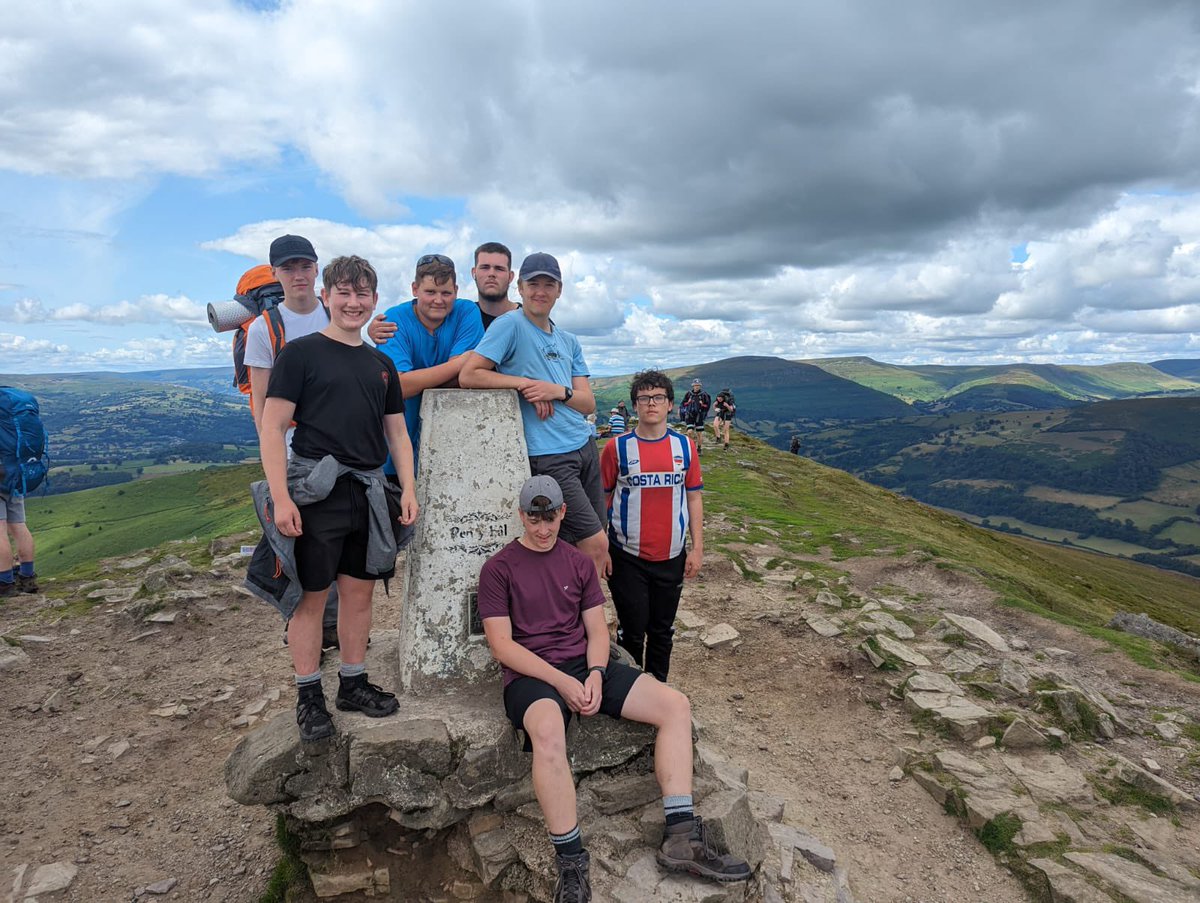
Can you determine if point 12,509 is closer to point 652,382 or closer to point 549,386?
point 549,386

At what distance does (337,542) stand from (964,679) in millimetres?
7643

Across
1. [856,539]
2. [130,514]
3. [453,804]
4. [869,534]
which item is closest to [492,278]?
[453,804]

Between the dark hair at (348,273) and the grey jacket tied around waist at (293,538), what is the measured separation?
1272 mm

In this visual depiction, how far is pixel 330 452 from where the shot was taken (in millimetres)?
4613

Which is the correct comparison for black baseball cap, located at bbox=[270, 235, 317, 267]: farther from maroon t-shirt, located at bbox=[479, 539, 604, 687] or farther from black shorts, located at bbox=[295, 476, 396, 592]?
maroon t-shirt, located at bbox=[479, 539, 604, 687]

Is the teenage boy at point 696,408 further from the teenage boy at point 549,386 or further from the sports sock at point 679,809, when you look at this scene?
the sports sock at point 679,809

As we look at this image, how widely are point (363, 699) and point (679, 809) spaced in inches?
106

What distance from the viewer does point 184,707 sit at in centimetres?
786

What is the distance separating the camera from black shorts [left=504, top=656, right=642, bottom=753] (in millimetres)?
4605

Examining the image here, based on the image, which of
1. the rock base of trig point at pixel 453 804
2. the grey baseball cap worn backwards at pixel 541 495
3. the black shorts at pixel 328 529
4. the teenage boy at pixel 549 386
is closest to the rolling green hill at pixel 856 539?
the teenage boy at pixel 549 386

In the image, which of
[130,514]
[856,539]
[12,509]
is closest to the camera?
[12,509]

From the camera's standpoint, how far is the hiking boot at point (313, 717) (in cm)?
485

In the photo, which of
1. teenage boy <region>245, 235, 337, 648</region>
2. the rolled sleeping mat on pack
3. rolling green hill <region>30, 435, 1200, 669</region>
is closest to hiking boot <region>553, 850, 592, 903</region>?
teenage boy <region>245, 235, 337, 648</region>

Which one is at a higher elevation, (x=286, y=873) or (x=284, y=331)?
(x=284, y=331)
